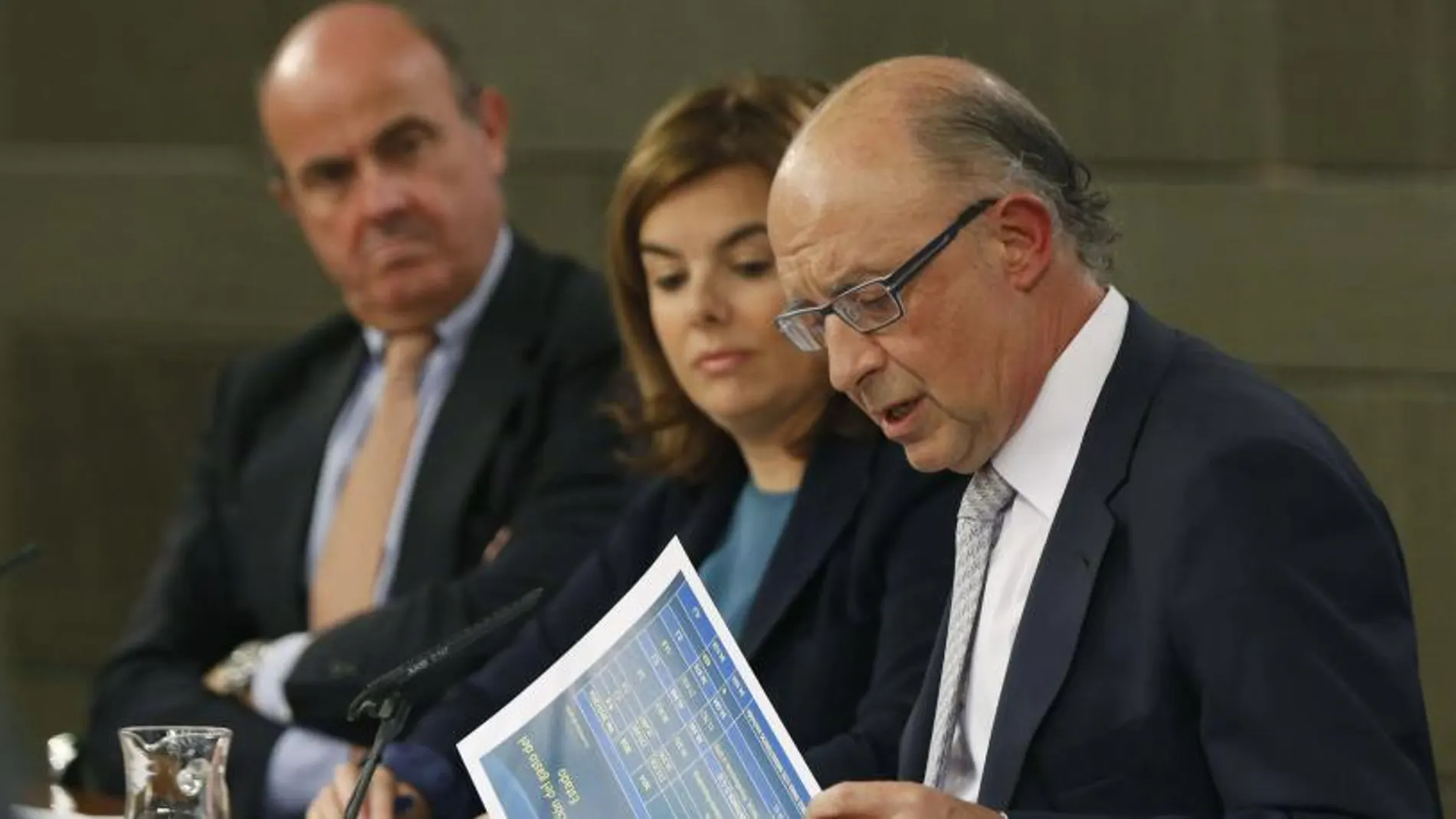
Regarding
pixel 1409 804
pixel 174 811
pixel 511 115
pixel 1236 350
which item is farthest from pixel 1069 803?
pixel 511 115

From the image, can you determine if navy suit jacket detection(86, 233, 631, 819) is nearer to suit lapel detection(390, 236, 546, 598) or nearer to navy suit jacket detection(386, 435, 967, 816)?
suit lapel detection(390, 236, 546, 598)

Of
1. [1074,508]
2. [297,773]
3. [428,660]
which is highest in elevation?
[1074,508]

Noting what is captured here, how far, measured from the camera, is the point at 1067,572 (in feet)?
7.42

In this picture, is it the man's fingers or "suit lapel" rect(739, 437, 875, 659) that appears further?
"suit lapel" rect(739, 437, 875, 659)

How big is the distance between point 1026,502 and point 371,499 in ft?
5.70

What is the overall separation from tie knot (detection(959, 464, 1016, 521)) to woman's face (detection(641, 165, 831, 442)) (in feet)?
2.04

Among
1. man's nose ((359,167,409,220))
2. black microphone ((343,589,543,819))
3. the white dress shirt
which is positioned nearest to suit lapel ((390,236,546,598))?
man's nose ((359,167,409,220))

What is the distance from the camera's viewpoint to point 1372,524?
83.2 inches

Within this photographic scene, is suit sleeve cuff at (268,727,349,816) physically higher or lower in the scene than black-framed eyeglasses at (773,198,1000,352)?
lower

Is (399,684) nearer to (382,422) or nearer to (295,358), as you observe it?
(382,422)

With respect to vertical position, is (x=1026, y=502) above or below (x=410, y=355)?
below

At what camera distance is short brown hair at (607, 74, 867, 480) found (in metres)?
3.07

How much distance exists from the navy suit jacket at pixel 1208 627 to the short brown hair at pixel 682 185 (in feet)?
2.56

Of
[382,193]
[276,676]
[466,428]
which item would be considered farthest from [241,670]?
[382,193]
